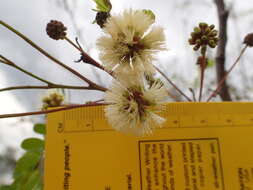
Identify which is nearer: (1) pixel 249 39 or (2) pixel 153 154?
(2) pixel 153 154

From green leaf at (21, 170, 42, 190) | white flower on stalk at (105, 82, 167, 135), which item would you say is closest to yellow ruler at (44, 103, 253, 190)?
green leaf at (21, 170, 42, 190)

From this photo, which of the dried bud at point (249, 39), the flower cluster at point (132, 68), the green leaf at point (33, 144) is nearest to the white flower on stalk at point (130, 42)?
the flower cluster at point (132, 68)

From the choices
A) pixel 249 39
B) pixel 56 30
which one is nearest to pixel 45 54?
pixel 56 30

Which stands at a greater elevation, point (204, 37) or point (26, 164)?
point (204, 37)

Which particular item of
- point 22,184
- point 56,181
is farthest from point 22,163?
point 56,181

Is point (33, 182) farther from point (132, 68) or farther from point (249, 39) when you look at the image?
point (249, 39)

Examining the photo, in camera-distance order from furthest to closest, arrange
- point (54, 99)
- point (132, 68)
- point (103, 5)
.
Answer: point (54, 99), point (103, 5), point (132, 68)
